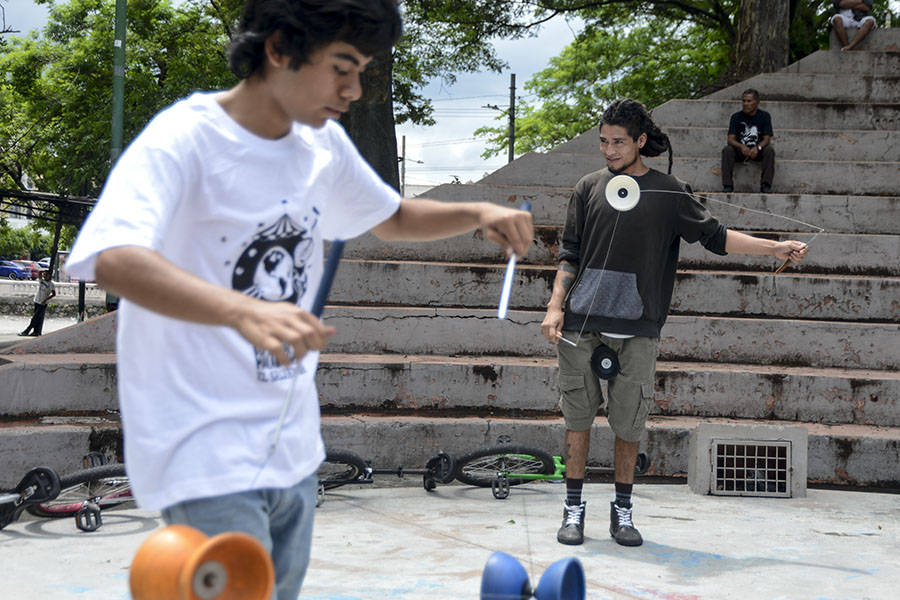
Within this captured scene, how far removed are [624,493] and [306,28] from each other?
11.3 feet

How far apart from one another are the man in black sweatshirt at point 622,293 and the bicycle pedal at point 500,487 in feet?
2.85

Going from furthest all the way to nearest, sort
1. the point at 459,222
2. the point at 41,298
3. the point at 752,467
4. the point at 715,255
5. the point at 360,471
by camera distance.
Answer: the point at 41,298 → the point at 715,255 → the point at 752,467 → the point at 360,471 → the point at 459,222

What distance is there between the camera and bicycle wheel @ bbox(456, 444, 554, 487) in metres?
5.62

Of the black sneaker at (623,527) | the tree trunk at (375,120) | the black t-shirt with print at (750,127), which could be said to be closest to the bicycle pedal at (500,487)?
the black sneaker at (623,527)

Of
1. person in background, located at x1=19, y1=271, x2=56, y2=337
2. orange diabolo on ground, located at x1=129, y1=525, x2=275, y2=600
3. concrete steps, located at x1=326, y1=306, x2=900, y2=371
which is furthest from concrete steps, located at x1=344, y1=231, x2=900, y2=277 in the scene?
person in background, located at x1=19, y1=271, x2=56, y2=337

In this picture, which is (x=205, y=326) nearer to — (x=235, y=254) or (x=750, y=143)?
(x=235, y=254)

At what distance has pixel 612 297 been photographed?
464 cm

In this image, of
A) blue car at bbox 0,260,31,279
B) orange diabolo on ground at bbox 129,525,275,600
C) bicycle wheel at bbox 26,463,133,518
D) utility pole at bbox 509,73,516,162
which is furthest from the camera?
blue car at bbox 0,260,31,279

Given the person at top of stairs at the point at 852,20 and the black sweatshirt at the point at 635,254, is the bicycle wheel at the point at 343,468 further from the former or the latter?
the person at top of stairs at the point at 852,20

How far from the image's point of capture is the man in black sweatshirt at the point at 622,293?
462cm

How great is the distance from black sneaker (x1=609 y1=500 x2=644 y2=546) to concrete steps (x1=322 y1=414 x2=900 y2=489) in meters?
1.64

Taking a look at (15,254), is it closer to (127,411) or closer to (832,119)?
(832,119)

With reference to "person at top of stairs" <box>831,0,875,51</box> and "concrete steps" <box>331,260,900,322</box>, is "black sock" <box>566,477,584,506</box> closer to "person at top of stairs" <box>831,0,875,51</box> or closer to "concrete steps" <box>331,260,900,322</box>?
"concrete steps" <box>331,260,900,322</box>

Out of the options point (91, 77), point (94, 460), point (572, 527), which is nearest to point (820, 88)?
point (572, 527)
